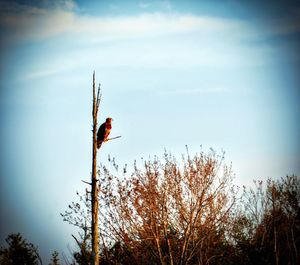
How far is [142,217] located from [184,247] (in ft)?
6.69

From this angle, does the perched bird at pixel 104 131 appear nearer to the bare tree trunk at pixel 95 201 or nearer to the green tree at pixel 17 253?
the bare tree trunk at pixel 95 201

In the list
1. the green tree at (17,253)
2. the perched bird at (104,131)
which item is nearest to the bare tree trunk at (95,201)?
the perched bird at (104,131)

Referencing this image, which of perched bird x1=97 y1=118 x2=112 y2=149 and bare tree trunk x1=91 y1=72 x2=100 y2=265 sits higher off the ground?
perched bird x1=97 y1=118 x2=112 y2=149

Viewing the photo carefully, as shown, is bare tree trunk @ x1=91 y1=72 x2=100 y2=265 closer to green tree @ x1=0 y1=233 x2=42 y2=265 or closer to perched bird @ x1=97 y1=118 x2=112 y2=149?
perched bird @ x1=97 y1=118 x2=112 y2=149

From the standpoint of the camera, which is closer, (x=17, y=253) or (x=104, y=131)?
(x=104, y=131)

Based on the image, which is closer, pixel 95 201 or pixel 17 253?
pixel 95 201

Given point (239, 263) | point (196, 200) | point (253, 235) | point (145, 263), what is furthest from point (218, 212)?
point (253, 235)

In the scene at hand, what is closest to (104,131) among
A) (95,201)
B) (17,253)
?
(95,201)

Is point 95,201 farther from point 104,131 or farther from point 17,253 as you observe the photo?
point 17,253

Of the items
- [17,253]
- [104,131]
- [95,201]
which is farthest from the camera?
[17,253]

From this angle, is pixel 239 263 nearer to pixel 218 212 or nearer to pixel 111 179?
pixel 218 212

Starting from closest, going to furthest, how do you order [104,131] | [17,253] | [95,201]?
1. [95,201]
2. [104,131]
3. [17,253]

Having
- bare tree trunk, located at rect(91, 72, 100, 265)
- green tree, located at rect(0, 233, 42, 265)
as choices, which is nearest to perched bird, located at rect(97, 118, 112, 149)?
bare tree trunk, located at rect(91, 72, 100, 265)

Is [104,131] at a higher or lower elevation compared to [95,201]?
higher
